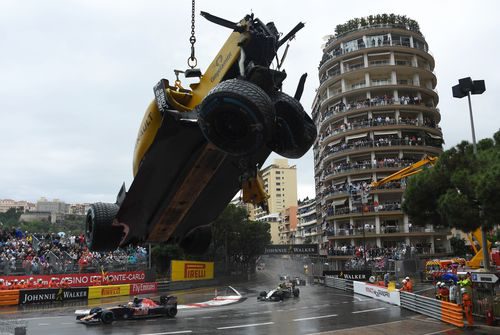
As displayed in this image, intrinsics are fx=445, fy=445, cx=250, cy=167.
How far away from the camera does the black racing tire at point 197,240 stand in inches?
365

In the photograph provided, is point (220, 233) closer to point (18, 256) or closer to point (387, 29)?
point (18, 256)

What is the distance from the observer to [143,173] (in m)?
7.15

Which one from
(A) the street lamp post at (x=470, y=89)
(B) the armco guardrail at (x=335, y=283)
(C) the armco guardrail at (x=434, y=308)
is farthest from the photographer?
(B) the armco guardrail at (x=335, y=283)

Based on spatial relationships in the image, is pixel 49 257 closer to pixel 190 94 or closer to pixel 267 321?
pixel 267 321

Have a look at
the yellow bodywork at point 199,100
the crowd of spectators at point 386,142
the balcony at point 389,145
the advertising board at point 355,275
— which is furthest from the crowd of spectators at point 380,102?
the yellow bodywork at point 199,100

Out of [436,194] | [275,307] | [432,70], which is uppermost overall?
[432,70]

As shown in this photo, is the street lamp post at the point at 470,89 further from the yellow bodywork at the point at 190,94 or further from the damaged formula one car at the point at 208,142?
the yellow bodywork at the point at 190,94

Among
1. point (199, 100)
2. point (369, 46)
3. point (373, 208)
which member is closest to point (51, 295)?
point (199, 100)

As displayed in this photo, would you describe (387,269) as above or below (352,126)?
below

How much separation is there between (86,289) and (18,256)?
5.78 metres

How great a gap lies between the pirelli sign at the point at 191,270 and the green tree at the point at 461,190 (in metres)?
27.8

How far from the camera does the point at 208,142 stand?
21.2ft

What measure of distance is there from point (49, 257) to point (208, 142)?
1325 inches

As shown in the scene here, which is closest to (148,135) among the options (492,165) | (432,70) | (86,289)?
(492,165)
